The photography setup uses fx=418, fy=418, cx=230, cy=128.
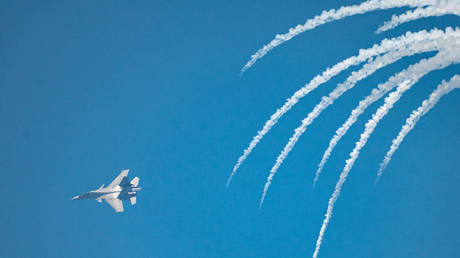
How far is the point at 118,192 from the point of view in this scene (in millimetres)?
44469

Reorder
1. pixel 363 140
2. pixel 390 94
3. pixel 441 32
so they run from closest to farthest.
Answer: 1. pixel 441 32
2. pixel 390 94
3. pixel 363 140

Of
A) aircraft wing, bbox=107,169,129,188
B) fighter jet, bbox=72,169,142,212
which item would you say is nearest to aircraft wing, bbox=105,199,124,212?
fighter jet, bbox=72,169,142,212

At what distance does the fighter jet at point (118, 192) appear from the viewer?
44000mm

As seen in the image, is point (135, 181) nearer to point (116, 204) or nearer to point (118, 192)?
point (118, 192)

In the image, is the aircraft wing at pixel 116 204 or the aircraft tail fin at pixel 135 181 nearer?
the aircraft wing at pixel 116 204

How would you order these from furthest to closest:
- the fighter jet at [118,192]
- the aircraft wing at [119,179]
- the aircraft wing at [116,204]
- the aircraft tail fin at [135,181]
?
the aircraft wing at [119,179] < the aircraft tail fin at [135,181] < the aircraft wing at [116,204] < the fighter jet at [118,192]

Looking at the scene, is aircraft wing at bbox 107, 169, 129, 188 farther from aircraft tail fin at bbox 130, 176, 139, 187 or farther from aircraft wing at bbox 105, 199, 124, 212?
aircraft wing at bbox 105, 199, 124, 212

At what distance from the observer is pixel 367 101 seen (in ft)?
82.1

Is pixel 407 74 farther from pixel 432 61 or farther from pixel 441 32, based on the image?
pixel 441 32

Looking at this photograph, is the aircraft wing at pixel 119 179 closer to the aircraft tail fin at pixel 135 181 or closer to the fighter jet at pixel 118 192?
the fighter jet at pixel 118 192

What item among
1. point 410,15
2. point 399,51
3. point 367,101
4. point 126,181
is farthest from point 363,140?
point 126,181

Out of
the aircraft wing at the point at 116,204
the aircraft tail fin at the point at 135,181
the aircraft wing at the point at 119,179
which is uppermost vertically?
the aircraft wing at the point at 119,179

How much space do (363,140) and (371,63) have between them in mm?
5300

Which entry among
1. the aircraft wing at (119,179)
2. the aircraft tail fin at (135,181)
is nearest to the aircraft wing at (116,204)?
the aircraft wing at (119,179)
